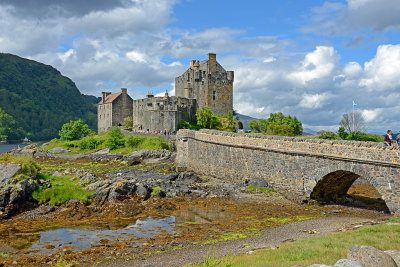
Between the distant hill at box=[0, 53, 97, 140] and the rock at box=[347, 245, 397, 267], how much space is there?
155 metres

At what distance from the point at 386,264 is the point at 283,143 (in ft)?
63.9

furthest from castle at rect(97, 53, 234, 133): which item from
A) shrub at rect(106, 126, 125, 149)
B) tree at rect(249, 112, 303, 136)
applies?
tree at rect(249, 112, 303, 136)

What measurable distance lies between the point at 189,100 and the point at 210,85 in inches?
236

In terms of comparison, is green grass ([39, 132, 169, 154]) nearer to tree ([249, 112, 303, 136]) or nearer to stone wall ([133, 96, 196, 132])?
stone wall ([133, 96, 196, 132])

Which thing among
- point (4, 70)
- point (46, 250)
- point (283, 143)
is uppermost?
point (4, 70)

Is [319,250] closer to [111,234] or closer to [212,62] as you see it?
[111,234]

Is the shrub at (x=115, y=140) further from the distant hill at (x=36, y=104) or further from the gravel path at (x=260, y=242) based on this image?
the distant hill at (x=36, y=104)

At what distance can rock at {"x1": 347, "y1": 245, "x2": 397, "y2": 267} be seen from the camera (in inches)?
351

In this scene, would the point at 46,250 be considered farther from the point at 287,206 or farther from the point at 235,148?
the point at 235,148

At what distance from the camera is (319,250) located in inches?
499

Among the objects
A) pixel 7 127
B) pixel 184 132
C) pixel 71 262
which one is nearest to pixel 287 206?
pixel 71 262

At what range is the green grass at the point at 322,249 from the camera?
1149 cm

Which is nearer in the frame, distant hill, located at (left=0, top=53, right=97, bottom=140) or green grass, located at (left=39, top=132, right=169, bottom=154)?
green grass, located at (left=39, top=132, right=169, bottom=154)

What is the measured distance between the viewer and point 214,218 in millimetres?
22547
